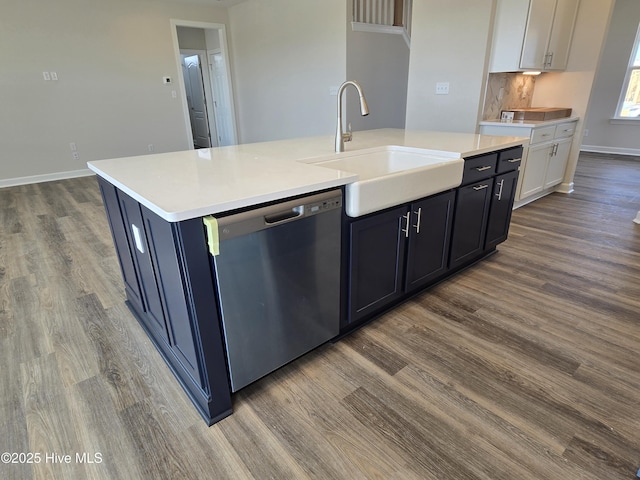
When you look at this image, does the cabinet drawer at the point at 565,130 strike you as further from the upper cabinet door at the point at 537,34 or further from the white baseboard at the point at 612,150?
the white baseboard at the point at 612,150

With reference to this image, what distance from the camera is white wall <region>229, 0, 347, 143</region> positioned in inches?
183

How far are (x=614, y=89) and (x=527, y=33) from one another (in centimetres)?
477

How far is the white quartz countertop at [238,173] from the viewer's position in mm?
1227

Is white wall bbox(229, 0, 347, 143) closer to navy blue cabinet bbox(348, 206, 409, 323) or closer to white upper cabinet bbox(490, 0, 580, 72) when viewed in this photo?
white upper cabinet bbox(490, 0, 580, 72)

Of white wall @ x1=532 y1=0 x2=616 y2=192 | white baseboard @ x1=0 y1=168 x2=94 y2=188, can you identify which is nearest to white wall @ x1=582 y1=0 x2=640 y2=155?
white wall @ x1=532 y1=0 x2=616 y2=192

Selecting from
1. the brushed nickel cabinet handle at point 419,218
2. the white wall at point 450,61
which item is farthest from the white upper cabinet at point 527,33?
the brushed nickel cabinet handle at point 419,218

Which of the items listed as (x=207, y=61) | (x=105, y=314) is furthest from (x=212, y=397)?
(x=207, y=61)

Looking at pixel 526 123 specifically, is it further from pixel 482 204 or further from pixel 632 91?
pixel 632 91

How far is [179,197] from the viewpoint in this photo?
1.25 meters

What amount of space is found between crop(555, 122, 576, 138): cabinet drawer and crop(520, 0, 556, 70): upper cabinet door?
68 centimetres

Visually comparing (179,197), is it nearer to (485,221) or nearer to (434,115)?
(485,221)

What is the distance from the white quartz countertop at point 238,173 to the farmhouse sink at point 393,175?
1.7 inches

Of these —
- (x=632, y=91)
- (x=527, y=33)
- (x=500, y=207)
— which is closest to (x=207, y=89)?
(x=527, y=33)

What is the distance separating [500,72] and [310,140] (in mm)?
2411
